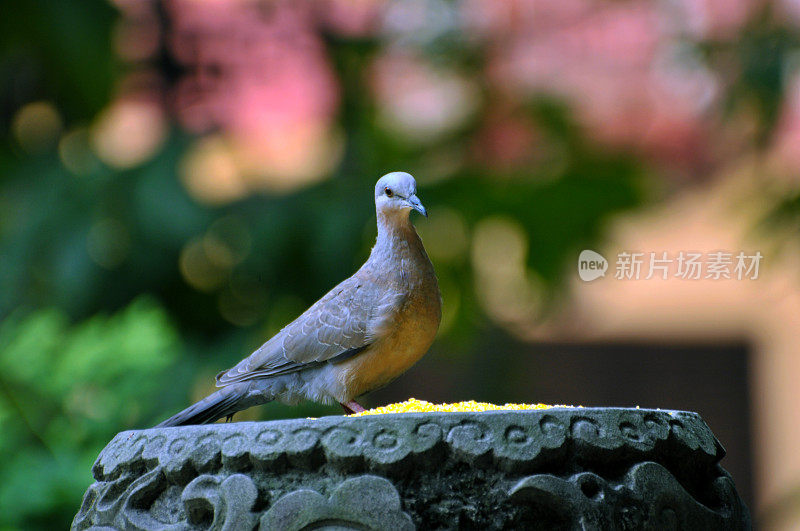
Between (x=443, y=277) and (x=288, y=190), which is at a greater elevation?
(x=288, y=190)

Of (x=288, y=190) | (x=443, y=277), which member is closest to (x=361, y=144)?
(x=288, y=190)

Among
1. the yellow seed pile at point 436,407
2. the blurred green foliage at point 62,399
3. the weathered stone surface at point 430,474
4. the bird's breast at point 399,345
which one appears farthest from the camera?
the blurred green foliage at point 62,399

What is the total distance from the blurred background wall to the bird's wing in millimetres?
1353

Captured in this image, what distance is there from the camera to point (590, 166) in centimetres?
367

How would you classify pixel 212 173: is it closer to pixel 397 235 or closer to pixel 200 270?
pixel 200 270

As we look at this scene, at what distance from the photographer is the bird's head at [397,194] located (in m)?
1.66

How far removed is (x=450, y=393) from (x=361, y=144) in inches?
46.2

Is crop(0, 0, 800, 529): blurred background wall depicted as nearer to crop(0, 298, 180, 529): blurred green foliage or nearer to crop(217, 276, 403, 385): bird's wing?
crop(0, 298, 180, 529): blurred green foliage

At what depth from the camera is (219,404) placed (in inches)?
68.3

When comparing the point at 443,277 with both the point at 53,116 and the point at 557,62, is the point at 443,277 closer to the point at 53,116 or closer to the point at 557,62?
the point at 557,62

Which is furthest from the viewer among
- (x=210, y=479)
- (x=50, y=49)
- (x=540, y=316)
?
(x=540, y=316)

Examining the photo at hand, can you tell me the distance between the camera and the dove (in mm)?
1654

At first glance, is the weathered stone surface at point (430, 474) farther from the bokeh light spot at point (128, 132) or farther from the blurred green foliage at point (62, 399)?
the bokeh light spot at point (128, 132)

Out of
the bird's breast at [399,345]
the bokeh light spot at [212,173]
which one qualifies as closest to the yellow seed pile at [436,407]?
the bird's breast at [399,345]
